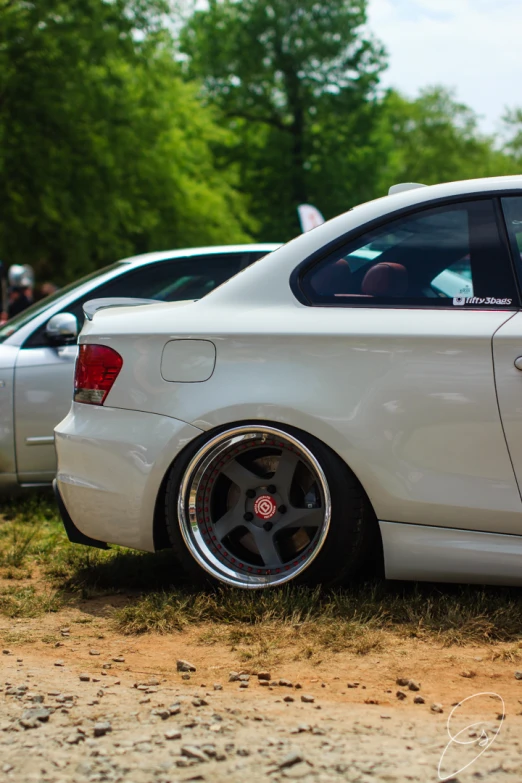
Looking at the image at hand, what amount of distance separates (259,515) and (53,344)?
273 centimetres

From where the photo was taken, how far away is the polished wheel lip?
13.7 ft

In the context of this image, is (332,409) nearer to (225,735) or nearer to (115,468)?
(115,468)

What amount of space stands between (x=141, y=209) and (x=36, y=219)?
2.96 m

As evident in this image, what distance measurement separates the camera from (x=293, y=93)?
43094 mm

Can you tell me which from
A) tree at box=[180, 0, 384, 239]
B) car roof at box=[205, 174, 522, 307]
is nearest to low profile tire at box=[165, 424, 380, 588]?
car roof at box=[205, 174, 522, 307]

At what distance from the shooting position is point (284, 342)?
4199 millimetres

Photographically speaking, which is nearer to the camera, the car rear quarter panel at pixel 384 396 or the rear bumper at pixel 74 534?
the car rear quarter panel at pixel 384 396

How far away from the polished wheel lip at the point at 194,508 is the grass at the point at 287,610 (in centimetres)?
7

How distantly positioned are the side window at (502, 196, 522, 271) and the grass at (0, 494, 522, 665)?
135cm

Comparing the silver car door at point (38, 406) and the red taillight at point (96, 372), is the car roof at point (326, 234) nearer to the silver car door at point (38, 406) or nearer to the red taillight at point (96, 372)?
the red taillight at point (96, 372)

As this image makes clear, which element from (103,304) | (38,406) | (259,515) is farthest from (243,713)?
(38,406)

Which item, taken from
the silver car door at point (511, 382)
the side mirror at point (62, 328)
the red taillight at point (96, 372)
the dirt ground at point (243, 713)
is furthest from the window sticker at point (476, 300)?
the side mirror at point (62, 328)

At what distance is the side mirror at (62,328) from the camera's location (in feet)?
21.1

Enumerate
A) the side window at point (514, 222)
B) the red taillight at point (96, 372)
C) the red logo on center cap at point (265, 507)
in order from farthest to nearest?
the red taillight at point (96, 372) < the red logo on center cap at point (265, 507) < the side window at point (514, 222)
